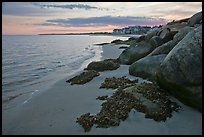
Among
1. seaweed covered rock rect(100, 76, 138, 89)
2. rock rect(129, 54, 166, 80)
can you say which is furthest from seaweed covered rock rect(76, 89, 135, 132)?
rock rect(129, 54, 166, 80)

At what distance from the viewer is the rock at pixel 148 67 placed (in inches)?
417

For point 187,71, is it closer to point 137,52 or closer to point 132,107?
point 132,107

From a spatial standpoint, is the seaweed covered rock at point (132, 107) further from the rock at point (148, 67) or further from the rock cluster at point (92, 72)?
the rock cluster at point (92, 72)

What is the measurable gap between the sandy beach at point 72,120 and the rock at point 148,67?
225 centimetres

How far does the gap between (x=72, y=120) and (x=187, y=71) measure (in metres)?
3.30

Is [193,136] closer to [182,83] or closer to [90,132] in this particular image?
[182,83]

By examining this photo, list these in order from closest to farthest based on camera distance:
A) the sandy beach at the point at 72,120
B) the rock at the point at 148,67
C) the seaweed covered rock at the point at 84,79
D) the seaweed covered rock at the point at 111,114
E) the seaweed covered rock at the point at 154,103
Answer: the sandy beach at the point at 72,120 → the seaweed covered rock at the point at 111,114 → the seaweed covered rock at the point at 154,103 → the rock at the point at 148,67 → the seaweed covered rock at the point at 84,79

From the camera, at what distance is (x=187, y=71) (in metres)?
6.84

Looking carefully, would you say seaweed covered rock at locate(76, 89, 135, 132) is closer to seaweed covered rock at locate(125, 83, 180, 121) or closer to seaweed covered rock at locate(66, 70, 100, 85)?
seaweed covered rock at locate(125, 83, 180, 121)

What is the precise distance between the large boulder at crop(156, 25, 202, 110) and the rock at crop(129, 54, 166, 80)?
275 cm

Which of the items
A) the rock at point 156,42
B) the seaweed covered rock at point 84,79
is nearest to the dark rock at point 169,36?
the rock at point 156,42

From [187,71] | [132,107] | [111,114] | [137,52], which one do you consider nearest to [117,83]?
[132,107]

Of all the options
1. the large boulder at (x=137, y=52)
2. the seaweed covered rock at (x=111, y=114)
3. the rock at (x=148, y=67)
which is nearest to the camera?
the seaweed covered rock at (x=111, y=114)

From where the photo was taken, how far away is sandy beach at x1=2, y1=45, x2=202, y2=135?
246 inches
